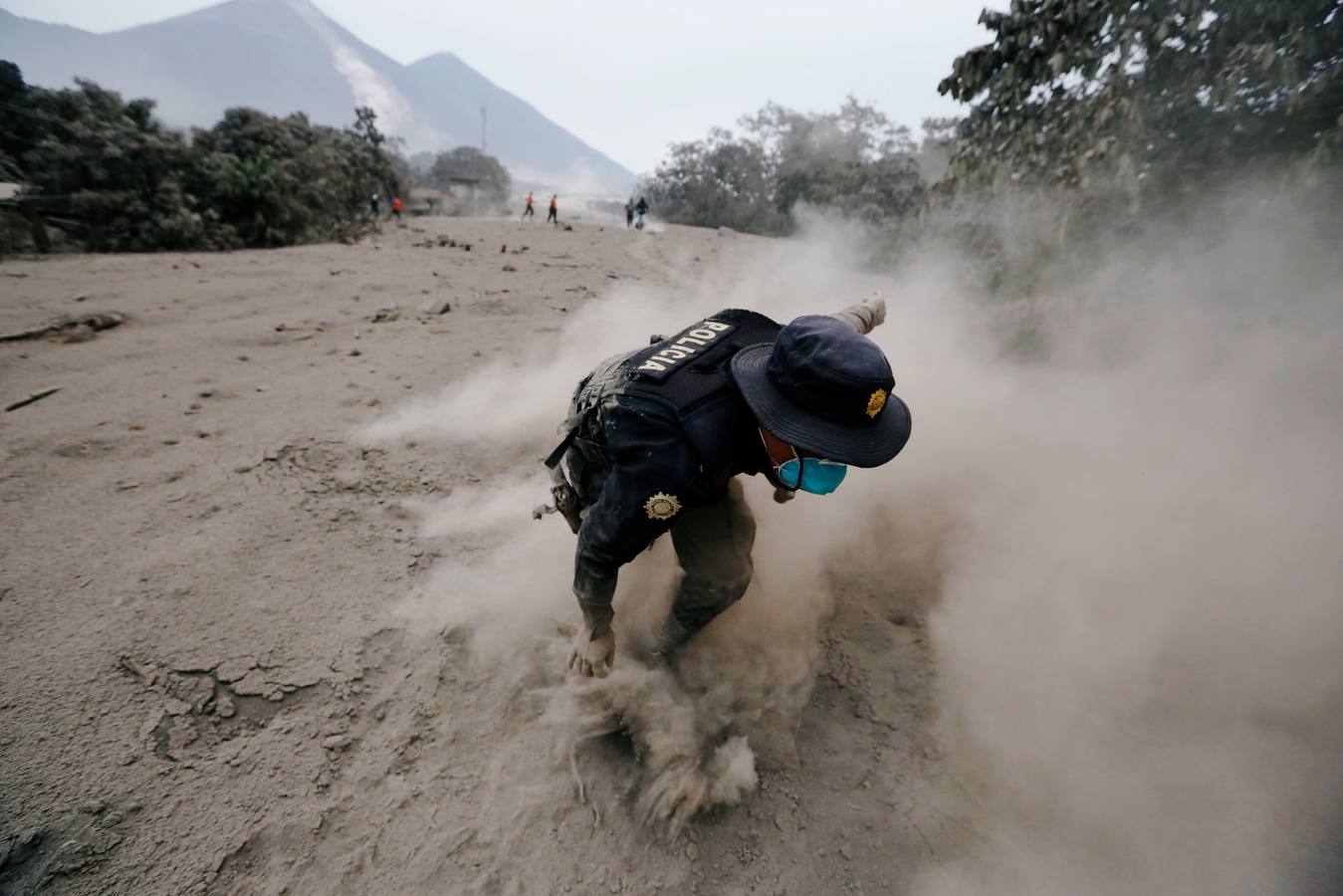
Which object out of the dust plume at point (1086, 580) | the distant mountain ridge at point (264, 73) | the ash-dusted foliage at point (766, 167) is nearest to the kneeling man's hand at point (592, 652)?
the dust plume at point (1086, 580)

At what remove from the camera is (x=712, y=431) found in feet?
4.58

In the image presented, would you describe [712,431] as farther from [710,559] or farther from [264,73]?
[264,73]

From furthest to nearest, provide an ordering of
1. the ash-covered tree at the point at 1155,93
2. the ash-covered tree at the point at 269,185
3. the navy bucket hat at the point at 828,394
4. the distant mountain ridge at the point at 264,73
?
1. the distant mountain ridge at the point at 264,73
2. the ash-covered tree at the point at 269,185
3. the ash-covered tree at the point at 1155,93
4. the navy bucket hat at the point at 828,394

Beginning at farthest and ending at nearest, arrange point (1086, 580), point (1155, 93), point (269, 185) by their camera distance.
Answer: point (269, 185) → point (1155, 93) → point (1086, 580)

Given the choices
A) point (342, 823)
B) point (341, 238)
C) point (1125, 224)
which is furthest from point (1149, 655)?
point (341, 238)

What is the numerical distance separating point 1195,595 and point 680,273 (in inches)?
274

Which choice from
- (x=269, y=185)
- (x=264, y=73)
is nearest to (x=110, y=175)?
(x=269, y=185)

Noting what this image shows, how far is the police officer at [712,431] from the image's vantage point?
4.24 ft

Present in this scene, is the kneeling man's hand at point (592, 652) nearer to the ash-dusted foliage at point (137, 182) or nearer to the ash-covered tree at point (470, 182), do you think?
the ash-dusted foliage at point (137, 182)

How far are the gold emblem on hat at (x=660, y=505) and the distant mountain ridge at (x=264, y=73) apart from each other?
12388cm

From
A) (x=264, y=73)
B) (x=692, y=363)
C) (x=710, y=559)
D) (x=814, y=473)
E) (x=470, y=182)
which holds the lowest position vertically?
(x=470, y=182)

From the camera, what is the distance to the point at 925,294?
12.9 feet

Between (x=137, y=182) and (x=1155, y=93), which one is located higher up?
(x=1155, y=93)

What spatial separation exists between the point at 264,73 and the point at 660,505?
211812 mm
